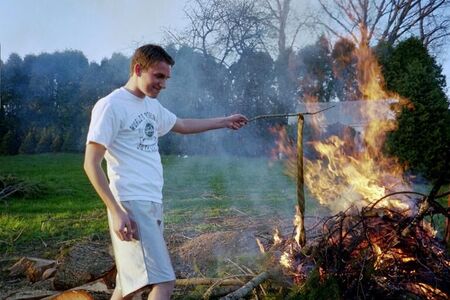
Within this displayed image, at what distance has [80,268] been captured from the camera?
356 cm

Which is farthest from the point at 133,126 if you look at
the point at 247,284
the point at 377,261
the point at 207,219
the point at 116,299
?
the point at 207,219

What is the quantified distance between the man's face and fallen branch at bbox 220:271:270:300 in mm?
1454

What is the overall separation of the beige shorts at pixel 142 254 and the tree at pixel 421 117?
8.68 m

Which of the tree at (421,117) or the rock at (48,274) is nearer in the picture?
the rock at (48,274)

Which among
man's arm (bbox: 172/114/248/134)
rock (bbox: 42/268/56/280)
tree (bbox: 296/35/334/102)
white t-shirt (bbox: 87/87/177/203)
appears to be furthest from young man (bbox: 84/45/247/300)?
tree (bbox: 296/35/334/102)

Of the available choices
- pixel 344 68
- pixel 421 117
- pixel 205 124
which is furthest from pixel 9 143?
pixel 205 124

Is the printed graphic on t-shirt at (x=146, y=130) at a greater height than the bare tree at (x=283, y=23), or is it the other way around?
the bare tree at (x=283, y=23)

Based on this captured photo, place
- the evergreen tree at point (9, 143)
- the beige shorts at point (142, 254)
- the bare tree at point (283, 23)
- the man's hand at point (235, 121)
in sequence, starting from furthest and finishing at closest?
the evergreen tree at point (9, 143) < the bare tree at point (283, 23) < the man's hand at point (235, 121) < the beige shorts at point (142, 254)

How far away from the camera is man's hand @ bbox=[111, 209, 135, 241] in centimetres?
222

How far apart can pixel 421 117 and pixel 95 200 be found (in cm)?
703

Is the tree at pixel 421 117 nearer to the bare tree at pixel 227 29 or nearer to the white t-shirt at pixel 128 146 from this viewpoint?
the bare tree at pixel 227 29

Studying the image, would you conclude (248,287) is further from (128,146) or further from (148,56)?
(148,56)

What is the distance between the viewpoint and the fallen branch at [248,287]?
3014 millimetres

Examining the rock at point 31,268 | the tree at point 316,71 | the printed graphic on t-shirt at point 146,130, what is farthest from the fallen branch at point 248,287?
the tree at point 316,71
